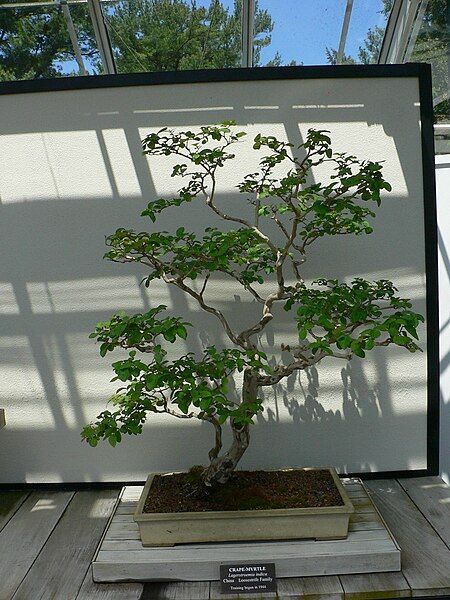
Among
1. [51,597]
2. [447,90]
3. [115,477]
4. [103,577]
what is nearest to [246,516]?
[103,577]

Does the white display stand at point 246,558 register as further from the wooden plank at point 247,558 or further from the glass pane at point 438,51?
the glass pane at point 438,51

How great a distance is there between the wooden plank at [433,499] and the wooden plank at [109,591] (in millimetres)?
1154

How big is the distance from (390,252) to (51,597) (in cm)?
198

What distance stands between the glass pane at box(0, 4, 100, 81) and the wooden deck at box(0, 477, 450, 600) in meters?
2.23

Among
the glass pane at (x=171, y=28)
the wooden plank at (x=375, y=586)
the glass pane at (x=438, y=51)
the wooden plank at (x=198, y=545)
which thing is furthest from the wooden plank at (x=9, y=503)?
the glass pane at (x=438, y=51)

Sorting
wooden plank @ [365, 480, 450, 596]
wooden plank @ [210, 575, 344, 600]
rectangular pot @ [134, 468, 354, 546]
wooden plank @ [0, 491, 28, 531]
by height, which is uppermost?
rectangular pot @ [134, 468, 354, 546]

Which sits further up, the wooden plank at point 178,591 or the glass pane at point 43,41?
the glass pane at point 43,41

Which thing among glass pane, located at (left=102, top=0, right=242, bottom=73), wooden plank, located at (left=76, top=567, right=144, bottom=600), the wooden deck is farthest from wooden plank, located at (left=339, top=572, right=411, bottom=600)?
glass pane, located at (left=102, top=0, right=242, bottom=73)

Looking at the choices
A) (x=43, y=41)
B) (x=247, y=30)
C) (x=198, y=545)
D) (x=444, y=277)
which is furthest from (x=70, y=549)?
(x=247, y=30)

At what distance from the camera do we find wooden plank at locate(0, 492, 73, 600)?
2.43 m

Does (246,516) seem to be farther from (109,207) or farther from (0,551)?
(109,207)

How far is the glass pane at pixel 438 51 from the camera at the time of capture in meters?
3.51

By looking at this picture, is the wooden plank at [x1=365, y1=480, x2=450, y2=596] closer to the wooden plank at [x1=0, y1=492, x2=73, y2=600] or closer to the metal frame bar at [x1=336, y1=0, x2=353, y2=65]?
the wooden plank at [x1=0, y1=492, x2=73, y2=600]

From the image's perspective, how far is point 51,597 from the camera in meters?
2.27
